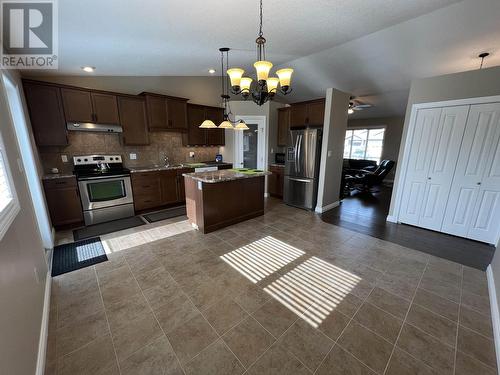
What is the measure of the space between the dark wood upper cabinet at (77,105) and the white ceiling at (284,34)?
0.36 meters

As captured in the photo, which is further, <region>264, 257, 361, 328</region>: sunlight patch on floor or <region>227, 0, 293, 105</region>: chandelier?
<region>227, 0, 293, 105</region>: chandelier

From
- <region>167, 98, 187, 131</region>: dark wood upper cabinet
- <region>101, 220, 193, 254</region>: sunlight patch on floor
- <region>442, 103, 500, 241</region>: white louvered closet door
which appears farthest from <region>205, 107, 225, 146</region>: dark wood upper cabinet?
<region>442, 103, 500, 241</region>: white louvered closet door

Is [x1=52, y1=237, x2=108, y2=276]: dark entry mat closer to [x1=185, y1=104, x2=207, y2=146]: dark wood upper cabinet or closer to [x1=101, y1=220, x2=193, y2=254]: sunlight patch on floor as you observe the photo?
[x1=101, y1=220, x2=193, y2=254]: sunlight patch on floor

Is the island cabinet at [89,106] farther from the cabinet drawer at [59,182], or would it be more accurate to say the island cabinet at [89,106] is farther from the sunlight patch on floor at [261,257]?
the sunlight patch on floor at [261,257]

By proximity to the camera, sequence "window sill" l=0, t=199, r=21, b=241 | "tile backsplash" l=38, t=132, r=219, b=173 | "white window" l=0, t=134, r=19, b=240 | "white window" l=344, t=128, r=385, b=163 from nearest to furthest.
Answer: "window sill" l=0, t=199, r=21, b=241
"white window" l=0, t=134, r=19, b=240
"tile backsplash" l=38, t=132, r=219, b=173
"white window" l=344, t=128, r=385, b=163

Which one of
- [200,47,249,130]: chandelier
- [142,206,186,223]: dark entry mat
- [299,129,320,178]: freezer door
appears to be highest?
[200,47,249,130]: chandelier

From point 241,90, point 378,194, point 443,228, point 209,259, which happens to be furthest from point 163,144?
point 378,194

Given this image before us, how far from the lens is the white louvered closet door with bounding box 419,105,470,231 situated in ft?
10.3

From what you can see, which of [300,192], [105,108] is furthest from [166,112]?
[300,192]

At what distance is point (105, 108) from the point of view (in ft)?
12.6

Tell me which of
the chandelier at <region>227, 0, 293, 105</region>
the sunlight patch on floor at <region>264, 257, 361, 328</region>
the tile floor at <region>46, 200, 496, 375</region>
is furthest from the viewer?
the chandelier at <region>227, 0, 293, 105</region>

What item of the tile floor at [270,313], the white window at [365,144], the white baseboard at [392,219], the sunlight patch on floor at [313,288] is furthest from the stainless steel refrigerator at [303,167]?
the white window at [365,144]

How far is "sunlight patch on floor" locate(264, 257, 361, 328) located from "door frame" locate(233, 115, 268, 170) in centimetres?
357

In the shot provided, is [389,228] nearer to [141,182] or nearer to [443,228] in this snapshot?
[443,228]
